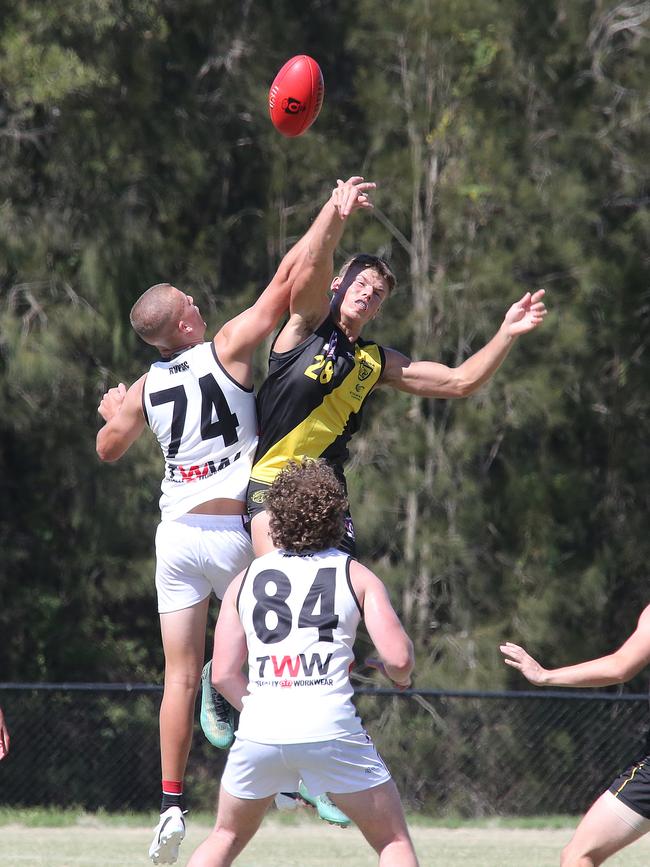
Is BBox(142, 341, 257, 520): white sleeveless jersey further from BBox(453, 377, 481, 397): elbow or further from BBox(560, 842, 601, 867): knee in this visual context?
BBox(560, 842, 601, 867): knee

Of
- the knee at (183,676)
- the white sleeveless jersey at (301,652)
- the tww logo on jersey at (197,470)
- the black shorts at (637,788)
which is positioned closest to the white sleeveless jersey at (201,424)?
the tww logo on jersey at (197,470)

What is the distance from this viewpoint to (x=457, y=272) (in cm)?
1484

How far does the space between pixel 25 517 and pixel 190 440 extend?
1057 centimetres

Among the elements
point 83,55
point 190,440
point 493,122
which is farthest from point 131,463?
point 190,440

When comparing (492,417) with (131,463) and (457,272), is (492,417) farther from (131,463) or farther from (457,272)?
(131,463)

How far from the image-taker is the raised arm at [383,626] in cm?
396

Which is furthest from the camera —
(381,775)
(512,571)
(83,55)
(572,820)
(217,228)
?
(217,228)

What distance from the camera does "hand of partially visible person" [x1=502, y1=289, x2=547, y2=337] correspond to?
543cm

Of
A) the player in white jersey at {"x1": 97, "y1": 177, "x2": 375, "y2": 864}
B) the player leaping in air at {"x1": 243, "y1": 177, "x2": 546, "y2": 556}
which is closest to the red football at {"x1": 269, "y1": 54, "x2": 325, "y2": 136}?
the player in white jersey at {"x1": 97, "y1": 177, "x2": 375, "y2": 864}

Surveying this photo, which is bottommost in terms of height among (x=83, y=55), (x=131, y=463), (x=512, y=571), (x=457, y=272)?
(x=512, y=571)

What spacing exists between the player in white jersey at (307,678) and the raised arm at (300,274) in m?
1.26

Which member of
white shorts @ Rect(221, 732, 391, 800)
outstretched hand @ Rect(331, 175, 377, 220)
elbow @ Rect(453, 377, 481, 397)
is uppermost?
outstretched hand @ Rect(331, 175, 377, 220)

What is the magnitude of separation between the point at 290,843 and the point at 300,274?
15.4 feet

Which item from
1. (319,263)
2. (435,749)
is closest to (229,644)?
(319,263)
